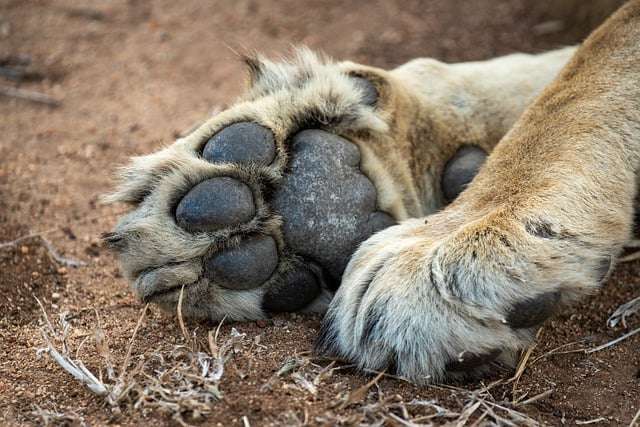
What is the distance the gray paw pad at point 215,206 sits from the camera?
1.92m

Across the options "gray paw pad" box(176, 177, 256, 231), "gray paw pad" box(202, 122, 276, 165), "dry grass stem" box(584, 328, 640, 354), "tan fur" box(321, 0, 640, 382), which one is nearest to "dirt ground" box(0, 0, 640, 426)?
"dry grass stem" box(584, 328, 640, 354)

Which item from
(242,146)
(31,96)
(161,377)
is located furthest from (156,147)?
(161,377)

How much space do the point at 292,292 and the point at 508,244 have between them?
556 mm

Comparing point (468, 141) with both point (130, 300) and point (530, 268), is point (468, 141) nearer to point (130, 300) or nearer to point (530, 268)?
point (530, 268)

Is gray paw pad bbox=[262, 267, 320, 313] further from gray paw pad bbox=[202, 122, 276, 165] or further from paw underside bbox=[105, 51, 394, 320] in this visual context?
gray paw pad bbox=[202, 122, 276, 165]

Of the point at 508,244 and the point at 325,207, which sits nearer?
the point at 508,244

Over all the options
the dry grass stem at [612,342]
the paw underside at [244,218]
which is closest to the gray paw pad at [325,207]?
the paw underside at [244,218]

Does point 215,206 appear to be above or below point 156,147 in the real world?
above

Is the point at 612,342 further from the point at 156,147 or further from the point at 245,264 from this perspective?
the point at 156,147

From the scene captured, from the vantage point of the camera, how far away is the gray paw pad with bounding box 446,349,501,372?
5.57ft

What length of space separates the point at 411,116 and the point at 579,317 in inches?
30.9

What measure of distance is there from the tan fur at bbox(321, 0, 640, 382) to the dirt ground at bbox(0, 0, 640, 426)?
0.39 feet

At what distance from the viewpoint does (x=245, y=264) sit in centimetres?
194

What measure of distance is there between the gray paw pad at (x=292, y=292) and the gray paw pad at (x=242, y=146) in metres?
0.29
